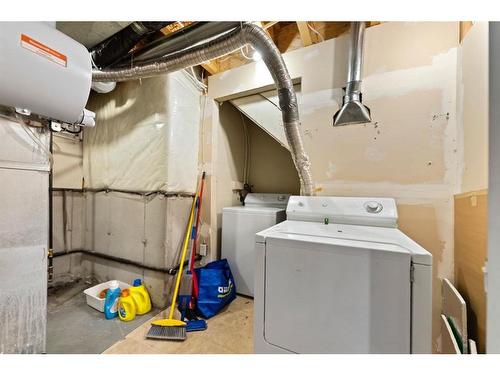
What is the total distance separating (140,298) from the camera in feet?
6.23

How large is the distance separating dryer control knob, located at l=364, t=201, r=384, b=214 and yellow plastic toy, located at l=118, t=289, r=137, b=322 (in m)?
2.11

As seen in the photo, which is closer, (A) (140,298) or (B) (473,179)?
(B) (473,179)

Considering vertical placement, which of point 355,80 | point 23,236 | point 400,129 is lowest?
point 23,236

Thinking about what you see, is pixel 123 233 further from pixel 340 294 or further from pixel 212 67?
pixel 340 294

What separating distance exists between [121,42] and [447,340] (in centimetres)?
317

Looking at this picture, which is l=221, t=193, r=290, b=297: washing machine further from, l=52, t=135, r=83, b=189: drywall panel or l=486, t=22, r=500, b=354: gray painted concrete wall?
l=52, t=135, r=83, b=189: drywall panel

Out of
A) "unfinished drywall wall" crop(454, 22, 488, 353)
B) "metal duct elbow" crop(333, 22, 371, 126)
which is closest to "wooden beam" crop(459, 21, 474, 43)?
"unfinished drywall wall" crop(454, 22, 488, 353)

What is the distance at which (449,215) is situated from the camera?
1.45 metres

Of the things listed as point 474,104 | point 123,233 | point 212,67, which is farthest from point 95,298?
point 474,104

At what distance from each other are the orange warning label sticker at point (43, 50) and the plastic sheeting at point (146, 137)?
923 millimetres

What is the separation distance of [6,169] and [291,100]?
1838 mm

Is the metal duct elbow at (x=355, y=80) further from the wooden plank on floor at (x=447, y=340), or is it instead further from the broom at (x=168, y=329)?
the broom at (x=168, y=329)

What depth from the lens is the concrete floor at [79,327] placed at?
1.45 metres

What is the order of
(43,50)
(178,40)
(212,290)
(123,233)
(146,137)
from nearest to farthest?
(43,50), (178,40), (212,290), (146,137), (123,233)
